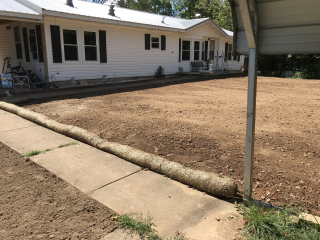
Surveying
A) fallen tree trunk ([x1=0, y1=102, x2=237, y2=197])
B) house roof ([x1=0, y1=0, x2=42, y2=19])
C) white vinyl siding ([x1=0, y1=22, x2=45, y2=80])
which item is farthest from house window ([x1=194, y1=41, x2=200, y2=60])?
fallen tree trunk ([x1=0, y1=102, x2=237, y2=197])

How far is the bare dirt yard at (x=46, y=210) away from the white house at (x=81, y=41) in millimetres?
8155

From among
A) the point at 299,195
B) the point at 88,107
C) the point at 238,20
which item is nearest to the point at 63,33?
the point at 88,107

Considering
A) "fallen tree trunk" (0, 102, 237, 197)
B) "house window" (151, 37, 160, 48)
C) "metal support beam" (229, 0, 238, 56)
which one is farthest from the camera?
"house window" (151, 37, 160, 48)

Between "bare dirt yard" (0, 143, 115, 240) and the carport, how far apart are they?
164cm

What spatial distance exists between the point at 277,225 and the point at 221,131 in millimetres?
3185

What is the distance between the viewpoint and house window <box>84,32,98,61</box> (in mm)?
12492

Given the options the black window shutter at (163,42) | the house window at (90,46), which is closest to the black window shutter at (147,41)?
the black window shutter at (163,42)

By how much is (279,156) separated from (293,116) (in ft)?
10.3

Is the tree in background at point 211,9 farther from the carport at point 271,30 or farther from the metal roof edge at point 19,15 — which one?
the carport at point 271,30

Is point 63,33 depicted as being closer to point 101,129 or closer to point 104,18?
point 104,18

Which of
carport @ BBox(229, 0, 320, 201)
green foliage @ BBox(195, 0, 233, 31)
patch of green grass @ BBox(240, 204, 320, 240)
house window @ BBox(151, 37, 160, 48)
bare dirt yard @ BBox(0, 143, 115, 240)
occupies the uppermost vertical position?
green foliage @ BBox(195, 0, 233, 31)

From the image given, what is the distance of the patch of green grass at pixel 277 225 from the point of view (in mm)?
2235

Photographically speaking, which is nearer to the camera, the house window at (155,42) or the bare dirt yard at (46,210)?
the bare dirt yard at (46,210)

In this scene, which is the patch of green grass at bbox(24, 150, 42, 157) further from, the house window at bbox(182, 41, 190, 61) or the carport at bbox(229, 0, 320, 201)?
the house window at bbox(182, 41, 190, 61)
